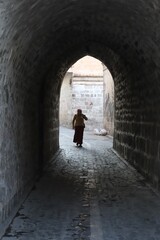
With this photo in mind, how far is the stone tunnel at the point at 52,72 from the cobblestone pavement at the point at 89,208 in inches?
10.8

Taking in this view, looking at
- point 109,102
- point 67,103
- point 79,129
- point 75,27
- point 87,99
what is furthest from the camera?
point 67,103

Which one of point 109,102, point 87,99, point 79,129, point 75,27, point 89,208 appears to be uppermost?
point 75,27

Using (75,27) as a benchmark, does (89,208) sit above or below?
below

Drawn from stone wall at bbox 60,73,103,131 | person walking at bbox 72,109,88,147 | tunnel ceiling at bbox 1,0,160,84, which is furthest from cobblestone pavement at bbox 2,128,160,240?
stone wall at bbox 60,73,103,131

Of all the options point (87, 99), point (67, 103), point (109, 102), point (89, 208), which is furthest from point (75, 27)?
point (67, 103)

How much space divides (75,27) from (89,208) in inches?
166

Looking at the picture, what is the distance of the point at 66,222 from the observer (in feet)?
20.5

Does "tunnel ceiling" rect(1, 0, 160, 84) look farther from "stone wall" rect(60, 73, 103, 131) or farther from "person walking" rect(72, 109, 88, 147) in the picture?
"stone wall" rect(60, 73, 103, 131)

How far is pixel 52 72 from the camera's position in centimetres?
1374

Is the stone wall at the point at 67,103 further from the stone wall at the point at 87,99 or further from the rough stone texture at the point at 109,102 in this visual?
the rough stone texture at the point at 109,102

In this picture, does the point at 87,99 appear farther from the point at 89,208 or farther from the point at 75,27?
the point at 89,208

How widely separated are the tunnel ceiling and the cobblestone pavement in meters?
2.13

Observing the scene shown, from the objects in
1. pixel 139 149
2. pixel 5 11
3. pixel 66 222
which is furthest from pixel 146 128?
pixel 5 11

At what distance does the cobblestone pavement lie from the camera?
5738mm
